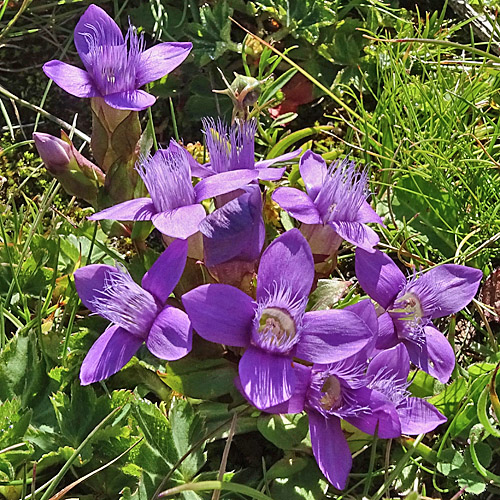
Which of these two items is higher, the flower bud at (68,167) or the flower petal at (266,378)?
the flower bud at (68,167)

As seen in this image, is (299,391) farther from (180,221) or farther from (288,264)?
(180,221)

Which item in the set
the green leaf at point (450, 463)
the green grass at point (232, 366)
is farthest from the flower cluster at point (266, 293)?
the green leaf at point (450, 463)

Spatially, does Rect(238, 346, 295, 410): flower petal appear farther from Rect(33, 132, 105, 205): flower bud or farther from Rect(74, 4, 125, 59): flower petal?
Rect(74, 4, 125, 59): flower petal

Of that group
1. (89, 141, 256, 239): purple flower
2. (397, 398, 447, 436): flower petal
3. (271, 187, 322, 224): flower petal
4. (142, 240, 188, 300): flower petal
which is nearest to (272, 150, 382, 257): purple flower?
(271, 187, 322, 224): flower petal

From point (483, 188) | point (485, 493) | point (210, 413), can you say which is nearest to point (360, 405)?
point (210, 413)

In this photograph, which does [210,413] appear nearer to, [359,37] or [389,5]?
[359,37]

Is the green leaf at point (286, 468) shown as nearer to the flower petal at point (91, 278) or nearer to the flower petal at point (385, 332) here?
the flower petal at point (385, 332)

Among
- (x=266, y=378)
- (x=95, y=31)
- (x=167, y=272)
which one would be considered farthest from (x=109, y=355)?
(x=95, y=31)
